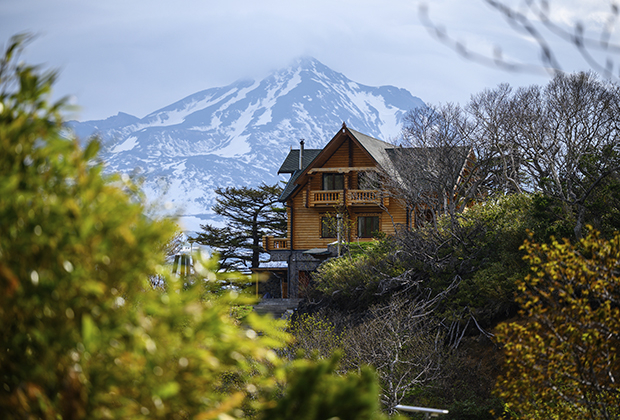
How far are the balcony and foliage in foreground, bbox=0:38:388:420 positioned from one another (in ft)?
99.4

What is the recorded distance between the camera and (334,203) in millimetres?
34312

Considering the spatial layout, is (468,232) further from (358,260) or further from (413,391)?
(413,391)

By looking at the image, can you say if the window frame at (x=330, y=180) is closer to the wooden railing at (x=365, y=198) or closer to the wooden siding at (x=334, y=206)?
the wooden siding at (x=334, y=206)

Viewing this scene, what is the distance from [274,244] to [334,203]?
17.8 ft

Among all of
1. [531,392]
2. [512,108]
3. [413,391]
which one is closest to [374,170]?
[512,108]

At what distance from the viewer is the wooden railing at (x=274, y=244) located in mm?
36909

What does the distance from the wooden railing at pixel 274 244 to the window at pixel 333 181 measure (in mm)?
4452

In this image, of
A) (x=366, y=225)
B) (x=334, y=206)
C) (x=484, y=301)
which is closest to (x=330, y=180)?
(x=334, y=206)

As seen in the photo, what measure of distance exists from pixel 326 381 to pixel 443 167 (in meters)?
26.9

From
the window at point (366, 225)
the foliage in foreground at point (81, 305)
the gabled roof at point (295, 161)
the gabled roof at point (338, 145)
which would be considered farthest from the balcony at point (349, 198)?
the foliage in foreground at point (81, 305)

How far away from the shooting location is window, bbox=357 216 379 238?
116ft

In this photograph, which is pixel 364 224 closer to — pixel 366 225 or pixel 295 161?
pixel 366 225

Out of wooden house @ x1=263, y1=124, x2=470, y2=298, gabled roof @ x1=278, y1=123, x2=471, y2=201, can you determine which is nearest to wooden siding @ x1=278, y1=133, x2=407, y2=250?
wooden house @ x1=263, y1=124, x2=470, y2=298

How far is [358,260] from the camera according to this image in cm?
2100
